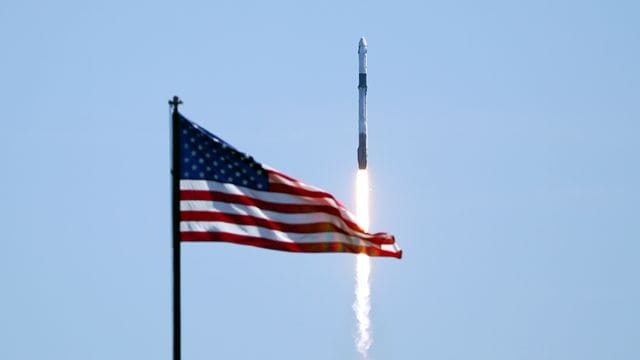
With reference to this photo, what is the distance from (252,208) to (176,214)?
9.94 ft

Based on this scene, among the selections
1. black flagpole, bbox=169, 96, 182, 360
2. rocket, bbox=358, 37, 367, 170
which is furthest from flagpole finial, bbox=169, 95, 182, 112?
rocket, bbox=358, 37, 367, 170

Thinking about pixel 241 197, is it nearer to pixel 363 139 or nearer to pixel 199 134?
pixel 199 134

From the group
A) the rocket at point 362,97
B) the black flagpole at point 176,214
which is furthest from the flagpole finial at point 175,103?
the rocket at point 362,97

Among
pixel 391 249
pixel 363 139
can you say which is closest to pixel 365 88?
pixel 363 139

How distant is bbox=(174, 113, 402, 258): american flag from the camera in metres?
57.8

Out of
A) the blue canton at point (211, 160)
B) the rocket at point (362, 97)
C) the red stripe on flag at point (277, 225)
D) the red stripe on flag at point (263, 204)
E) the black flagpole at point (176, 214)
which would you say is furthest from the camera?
the rocket at point (362, 97)

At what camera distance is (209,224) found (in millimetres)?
58219

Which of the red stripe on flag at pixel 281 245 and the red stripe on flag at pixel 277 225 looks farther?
the red stripe on flag at pixel 277 225

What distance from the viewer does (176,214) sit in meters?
56.7

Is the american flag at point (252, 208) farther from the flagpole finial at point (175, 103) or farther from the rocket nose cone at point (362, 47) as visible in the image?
the rocket nose cone at point (362, 47)

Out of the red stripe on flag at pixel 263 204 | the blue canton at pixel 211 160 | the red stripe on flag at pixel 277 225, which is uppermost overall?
the blue canton at pixel 211 160

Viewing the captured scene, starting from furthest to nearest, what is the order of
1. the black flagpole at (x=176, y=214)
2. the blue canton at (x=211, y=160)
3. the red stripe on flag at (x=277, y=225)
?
the red stripe on flag at (x=277, y=225) < the blue canton at (x=211, y=160) < the black flagpole at (x=176, y=214)

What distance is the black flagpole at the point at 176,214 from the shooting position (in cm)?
5500

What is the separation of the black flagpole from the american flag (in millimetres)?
285
